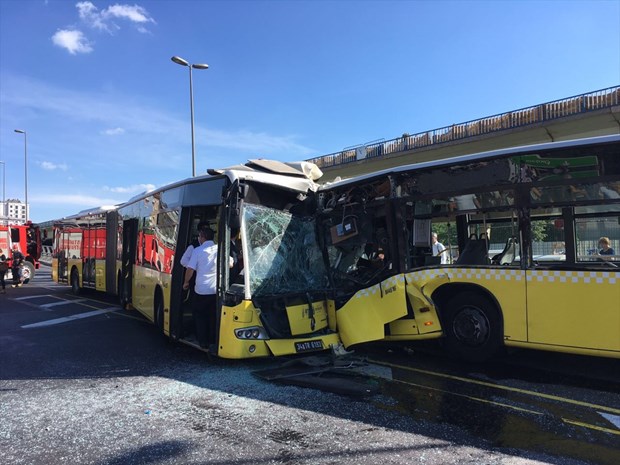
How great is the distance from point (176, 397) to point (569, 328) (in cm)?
485

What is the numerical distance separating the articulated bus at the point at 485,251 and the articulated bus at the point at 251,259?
1.34 ft

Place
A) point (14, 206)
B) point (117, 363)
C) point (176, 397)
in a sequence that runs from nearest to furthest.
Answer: point (176, 397), point (117, 363), point (14, 206)

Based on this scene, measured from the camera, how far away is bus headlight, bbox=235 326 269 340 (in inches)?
233

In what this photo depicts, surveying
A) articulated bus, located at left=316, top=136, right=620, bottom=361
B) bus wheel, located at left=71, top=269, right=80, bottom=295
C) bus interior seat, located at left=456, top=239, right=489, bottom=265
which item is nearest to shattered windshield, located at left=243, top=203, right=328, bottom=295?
articulated bus, located at left=316, top=136, right=620, bottom=361

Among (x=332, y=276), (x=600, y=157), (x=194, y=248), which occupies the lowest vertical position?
(x=332, y=276)

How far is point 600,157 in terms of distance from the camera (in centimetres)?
534

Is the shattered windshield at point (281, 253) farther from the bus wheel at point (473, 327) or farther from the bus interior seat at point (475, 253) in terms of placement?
the bus interior seat at point (475, 253)

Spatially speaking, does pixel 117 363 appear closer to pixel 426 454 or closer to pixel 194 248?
pixel 194 248

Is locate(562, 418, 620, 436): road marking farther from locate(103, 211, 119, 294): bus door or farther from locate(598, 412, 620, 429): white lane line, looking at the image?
locate(103, 211, 119, 294): bus door

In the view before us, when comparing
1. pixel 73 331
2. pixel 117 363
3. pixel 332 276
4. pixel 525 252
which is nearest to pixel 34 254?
pixel 73 331

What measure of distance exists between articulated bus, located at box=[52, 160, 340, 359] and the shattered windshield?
2 centimetres

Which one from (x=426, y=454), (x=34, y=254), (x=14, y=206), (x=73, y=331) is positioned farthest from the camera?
(x=14, y=206)

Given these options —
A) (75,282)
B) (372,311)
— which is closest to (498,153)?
(372,311)

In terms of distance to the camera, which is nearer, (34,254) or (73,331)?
(73,331)
